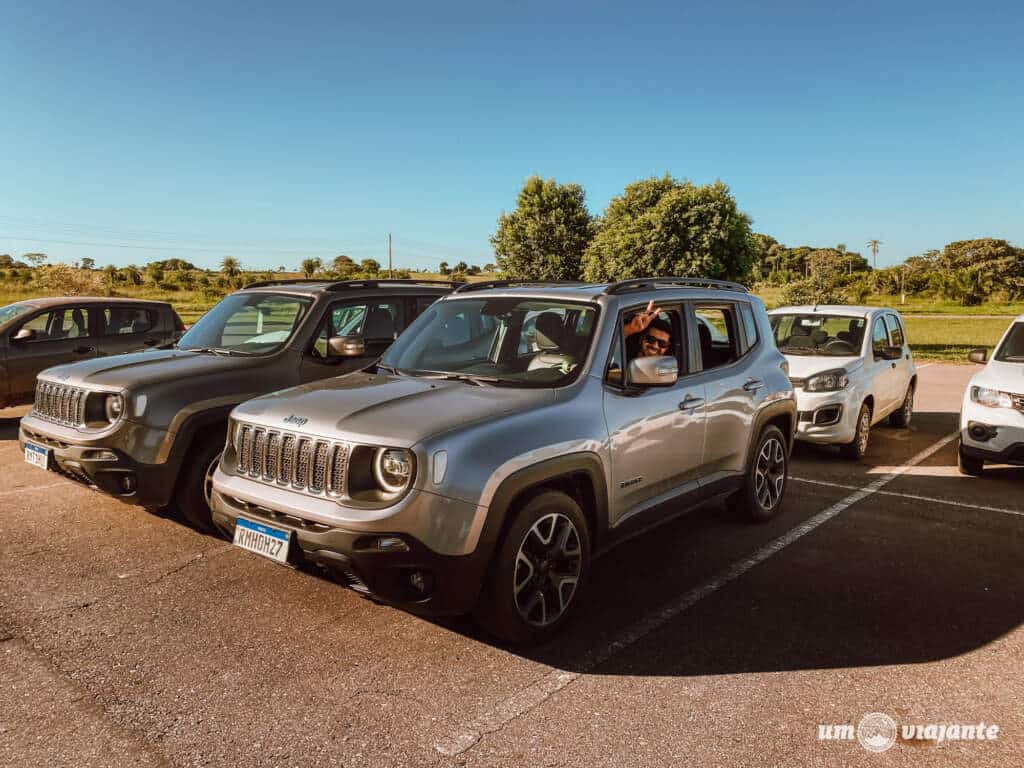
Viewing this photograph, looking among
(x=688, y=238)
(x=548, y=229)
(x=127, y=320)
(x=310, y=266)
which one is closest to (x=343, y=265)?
(x=310, y=266)

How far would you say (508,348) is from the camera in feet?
14.7

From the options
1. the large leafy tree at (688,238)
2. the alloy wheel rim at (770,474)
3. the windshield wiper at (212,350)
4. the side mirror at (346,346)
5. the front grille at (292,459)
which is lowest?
the alloy wheel rim at (770,474)

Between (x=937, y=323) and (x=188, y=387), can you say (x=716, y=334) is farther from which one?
(x=937, y=323)

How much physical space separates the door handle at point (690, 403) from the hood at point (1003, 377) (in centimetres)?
382

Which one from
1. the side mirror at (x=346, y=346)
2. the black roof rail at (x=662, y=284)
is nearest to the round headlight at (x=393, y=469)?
the black roof rail at (x=662, y=284)

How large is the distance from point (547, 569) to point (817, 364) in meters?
5.81

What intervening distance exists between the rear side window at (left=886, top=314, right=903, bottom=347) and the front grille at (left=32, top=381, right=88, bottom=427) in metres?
9.09

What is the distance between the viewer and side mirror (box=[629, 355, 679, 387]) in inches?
157

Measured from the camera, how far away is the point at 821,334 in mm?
9047

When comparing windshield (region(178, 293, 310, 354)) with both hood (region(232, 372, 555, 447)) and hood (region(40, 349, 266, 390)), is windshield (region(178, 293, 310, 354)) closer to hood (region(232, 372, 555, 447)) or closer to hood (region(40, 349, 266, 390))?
hood (region(40, 349, 266, 390))

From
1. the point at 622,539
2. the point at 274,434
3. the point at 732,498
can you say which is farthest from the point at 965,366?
the point at 274,434

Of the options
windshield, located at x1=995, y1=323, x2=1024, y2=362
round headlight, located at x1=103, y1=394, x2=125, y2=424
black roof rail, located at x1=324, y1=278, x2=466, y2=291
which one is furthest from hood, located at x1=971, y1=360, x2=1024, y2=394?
round headlight, located at x1=103, y1=394, x2=125, y2=424

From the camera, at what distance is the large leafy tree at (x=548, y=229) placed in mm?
55906

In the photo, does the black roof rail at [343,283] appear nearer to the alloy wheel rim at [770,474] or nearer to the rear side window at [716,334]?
the rear side window at [716,334]
